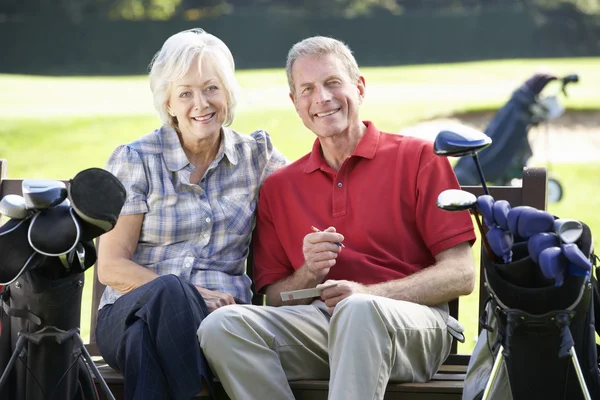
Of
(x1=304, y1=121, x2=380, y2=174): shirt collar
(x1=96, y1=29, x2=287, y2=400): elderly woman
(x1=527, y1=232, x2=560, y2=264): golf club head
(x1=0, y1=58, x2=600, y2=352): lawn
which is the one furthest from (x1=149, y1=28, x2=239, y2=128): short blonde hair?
(x1=0, y1=58, x2=600, y2=352): lawn

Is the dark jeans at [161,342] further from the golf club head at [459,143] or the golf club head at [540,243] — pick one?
the golf club head at [540,243]

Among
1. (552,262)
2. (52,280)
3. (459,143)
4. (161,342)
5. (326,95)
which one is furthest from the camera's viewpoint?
(326,95)

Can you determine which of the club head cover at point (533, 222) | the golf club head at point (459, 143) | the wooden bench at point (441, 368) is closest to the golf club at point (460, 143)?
the golf club head at point (459, 143)

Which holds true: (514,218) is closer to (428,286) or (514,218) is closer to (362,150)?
(428,286)

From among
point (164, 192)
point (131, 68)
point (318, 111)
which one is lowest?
point (131, 68)

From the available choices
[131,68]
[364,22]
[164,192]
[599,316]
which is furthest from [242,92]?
[364,22]

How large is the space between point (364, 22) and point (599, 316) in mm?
24252

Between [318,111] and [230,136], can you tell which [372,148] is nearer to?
[318,111]

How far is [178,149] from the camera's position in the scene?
370 centimetres

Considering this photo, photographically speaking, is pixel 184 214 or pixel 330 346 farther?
pixel 184 214

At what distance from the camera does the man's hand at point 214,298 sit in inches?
135

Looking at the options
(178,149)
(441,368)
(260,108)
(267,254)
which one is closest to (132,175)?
(178,149)

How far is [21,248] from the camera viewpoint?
276 centimetres

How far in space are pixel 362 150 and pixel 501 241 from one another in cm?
118
